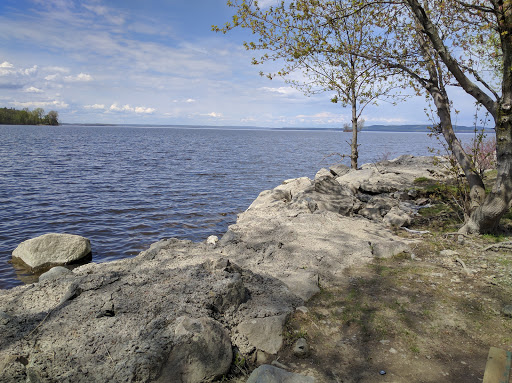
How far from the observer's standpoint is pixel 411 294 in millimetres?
6223

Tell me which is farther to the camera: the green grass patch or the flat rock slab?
the green grass patch

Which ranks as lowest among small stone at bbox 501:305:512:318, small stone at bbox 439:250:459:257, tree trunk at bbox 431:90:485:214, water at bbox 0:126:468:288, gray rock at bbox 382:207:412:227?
water at bbox 0:126:468:288

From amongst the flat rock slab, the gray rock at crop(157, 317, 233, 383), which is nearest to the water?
the flat rock slab

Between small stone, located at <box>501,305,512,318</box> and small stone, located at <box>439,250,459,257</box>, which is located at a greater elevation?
small stone, located at <box>439,250,459,257</box>

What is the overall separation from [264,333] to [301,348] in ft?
1.83

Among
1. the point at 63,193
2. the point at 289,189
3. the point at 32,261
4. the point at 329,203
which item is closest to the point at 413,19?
the point at 329,203

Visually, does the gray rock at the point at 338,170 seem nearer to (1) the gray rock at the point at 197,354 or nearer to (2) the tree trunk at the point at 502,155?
(2) the tree trunk at the point at 502,155

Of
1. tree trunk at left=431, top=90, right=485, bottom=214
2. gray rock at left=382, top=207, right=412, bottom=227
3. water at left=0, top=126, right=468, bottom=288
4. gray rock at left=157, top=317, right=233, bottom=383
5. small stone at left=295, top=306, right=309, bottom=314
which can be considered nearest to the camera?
gray rock at left=157, top=317, right=233, bottom=383

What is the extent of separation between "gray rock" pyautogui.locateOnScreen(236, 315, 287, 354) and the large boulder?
7.23 m

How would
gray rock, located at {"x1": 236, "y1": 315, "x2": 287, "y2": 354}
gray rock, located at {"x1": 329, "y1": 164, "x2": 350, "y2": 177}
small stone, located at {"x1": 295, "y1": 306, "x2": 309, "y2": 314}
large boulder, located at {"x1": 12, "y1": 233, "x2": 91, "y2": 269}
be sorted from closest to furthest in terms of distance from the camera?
gray rock, located at {"x1": 236, "y1": 315, "x2": 287, "y2": 354} < small stone, located at {"x1": 295, "y1": 306, "x2": 309, "y2": 314} < large boulder, located at {"x1": 12, "y1": 233, "x2": 91, "y2": 269} < gray rock, located at {"x1": 329, "y1": 164, "x2": 350, "y2": 177}

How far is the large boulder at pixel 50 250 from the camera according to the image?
969 centimetres

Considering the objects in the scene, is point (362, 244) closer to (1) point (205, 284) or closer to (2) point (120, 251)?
(1) point (205, 284)

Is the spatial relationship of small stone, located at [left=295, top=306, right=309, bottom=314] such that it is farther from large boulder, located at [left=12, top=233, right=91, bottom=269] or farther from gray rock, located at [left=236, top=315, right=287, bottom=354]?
large boulder, located at [left=12, top=233, right=91, bottom=269]

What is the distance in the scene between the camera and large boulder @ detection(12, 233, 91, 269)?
9.69 metres
